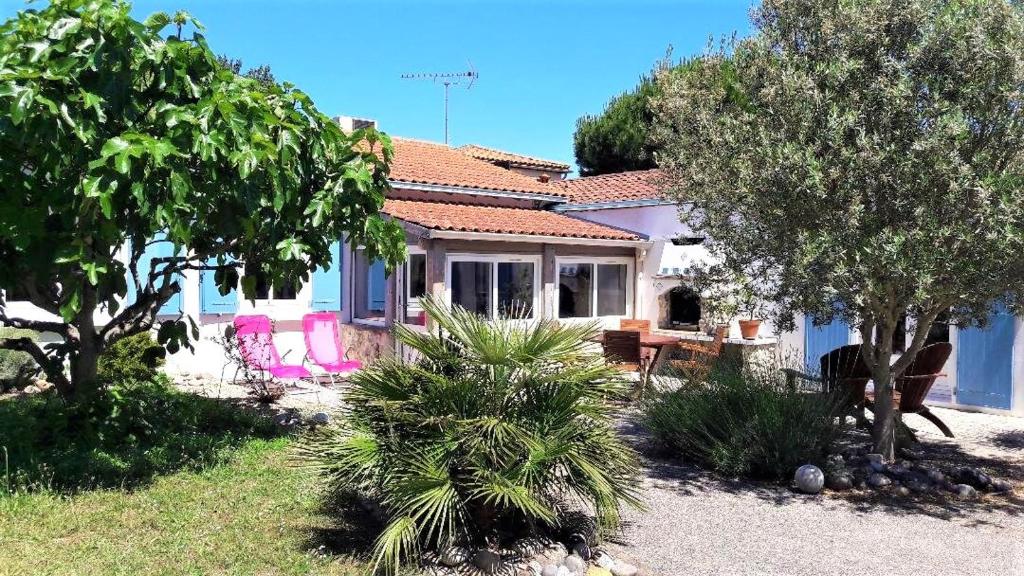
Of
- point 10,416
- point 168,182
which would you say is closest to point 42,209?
point 168,182

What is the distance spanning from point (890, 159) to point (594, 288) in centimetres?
1514

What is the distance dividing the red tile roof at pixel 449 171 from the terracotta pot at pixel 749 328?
811cm

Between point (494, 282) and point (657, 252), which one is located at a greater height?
point (657, 252)

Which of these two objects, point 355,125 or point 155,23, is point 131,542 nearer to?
point 155,23

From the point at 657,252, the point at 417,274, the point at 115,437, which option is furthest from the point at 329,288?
the point at 115,437

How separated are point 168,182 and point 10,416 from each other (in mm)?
6748

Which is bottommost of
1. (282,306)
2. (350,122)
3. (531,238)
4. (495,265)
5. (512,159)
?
(282,306)

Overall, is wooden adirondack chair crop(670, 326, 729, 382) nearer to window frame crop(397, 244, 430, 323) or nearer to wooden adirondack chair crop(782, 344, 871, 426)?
wooden adirondack chair crop(782, 344, 871, 426)

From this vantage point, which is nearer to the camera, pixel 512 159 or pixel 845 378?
pixel 845 378

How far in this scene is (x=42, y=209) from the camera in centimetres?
866

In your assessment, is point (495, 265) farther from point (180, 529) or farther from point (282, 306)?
point (180, 529)

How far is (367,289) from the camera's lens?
23109 mm

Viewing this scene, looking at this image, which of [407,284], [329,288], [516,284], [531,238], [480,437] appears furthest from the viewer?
[516,284]

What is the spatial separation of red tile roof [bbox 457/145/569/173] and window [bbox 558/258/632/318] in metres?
9.01
